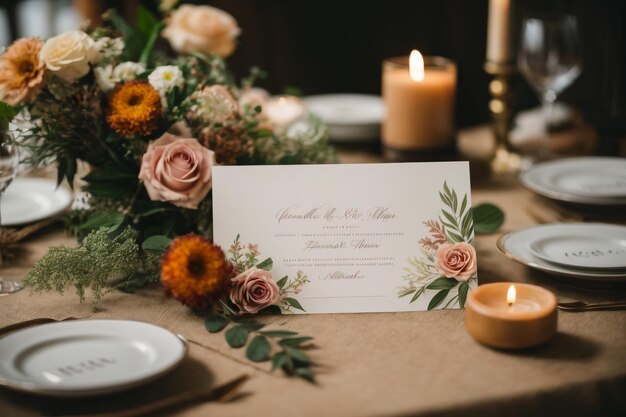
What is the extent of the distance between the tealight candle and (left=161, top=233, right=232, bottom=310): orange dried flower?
340mm

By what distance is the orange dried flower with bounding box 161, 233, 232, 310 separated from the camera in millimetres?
955

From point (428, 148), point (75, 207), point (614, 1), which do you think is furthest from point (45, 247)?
point (614, 1)

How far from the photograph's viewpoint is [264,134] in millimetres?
1389

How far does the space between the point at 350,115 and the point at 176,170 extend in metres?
1.05

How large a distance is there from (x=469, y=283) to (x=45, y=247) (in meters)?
0.78

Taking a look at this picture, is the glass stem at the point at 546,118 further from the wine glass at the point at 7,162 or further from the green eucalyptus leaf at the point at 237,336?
the wine glass at the point at 7,162

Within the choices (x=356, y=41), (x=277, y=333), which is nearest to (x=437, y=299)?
(x=277, y=333)

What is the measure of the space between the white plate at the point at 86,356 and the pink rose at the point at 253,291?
0.49ft

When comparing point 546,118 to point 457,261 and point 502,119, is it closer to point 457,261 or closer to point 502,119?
point 502,119

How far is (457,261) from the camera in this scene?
108 cm

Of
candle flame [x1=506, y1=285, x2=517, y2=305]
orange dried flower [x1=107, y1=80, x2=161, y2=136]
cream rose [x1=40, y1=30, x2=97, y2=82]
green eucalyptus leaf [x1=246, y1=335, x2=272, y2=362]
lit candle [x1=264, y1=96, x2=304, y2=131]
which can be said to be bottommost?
green eucalyptus leaf [x1=246, y1=335, x2=272, y2=362]

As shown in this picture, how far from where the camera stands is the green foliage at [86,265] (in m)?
1.08

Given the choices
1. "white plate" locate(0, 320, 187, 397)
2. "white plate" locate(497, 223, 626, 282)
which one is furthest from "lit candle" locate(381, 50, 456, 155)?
"white plate" locate(0, 320, 187, 397)

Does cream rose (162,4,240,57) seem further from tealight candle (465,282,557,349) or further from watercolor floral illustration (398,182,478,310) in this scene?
tealight candle (465,282,557,349)
